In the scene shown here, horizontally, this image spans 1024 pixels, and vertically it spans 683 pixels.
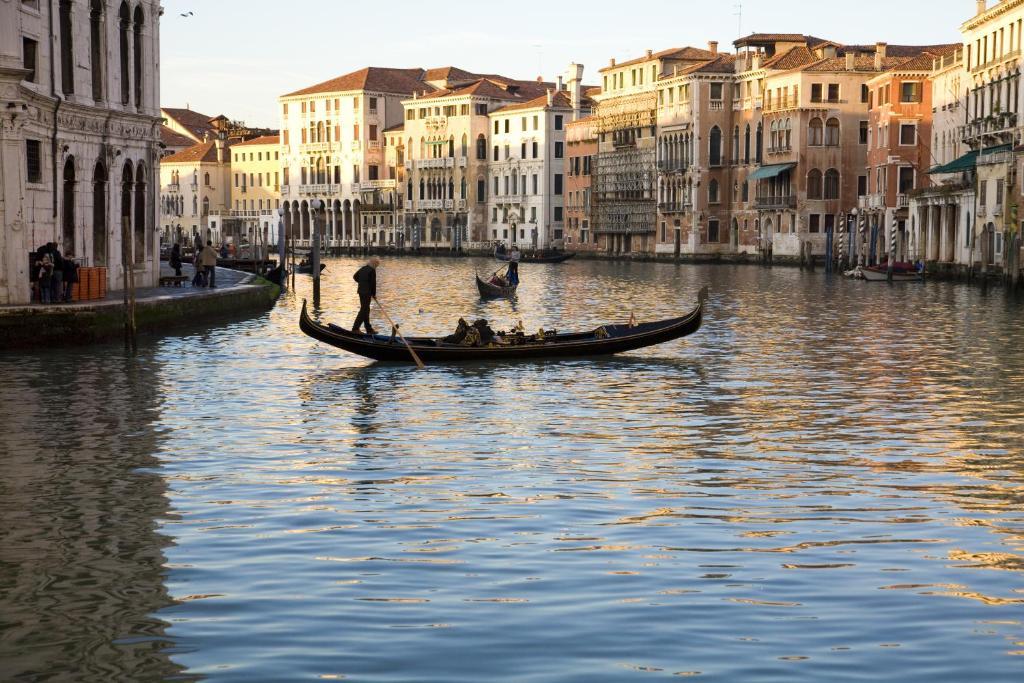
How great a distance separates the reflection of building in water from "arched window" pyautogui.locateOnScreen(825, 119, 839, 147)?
65.3m

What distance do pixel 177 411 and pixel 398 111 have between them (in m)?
110

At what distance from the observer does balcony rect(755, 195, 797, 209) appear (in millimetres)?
81125


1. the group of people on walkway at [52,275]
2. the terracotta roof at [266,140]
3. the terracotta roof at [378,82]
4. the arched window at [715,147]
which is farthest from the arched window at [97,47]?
the terracotta roof at [266,140]

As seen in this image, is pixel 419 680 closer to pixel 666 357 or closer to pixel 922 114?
pixel 666 357

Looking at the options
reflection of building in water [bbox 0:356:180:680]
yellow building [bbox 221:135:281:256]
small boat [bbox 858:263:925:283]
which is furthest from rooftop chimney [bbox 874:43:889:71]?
yellow building [bbox 221:135:281:256]

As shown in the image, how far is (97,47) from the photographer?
33031 millimetres

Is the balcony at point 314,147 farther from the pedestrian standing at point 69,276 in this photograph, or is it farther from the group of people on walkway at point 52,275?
the group of people on walkway at point 52,275

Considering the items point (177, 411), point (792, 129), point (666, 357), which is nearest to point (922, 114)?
point (792, 129)

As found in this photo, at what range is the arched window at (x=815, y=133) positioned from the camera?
80312 mm

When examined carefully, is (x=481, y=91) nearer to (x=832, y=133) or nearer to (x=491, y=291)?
(x=832, y=133)

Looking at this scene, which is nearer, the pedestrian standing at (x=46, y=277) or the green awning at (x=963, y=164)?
the pedestrian standing at (x=46, y=277)

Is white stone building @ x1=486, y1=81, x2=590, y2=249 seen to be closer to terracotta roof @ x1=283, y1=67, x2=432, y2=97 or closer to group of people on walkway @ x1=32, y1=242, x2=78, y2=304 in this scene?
terracotta roof @ x1=283, y1=67, x2=432, y2=97

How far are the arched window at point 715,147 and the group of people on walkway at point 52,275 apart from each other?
6655 cm

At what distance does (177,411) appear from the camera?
1816 centimetres
